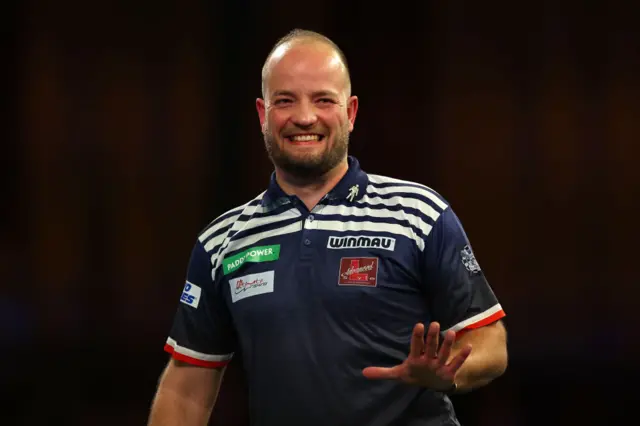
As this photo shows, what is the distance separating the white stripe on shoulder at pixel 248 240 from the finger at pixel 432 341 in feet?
1.66

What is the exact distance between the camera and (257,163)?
4.67 metres

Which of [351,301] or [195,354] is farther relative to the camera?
[195,354]

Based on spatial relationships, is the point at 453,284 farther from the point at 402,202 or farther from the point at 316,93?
the point at 316,93

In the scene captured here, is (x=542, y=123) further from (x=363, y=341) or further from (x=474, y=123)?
(x=363, y=341)

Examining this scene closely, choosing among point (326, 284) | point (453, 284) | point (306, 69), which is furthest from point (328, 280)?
point (306, 69)

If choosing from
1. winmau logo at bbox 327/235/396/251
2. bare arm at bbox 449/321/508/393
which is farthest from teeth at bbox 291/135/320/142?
bare arm at bbox 449/321/508/393

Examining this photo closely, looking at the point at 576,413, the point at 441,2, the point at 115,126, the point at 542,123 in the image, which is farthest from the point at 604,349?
the point at 115,126

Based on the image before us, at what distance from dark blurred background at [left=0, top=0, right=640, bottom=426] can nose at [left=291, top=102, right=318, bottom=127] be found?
237cm

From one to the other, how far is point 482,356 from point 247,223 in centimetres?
61

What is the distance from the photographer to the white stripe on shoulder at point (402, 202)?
196 centimetres

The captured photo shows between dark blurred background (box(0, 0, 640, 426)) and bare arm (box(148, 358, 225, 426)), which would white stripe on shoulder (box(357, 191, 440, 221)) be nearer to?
bare arm (box(148, 358, 225, 426))

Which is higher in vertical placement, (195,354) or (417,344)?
(417,344)

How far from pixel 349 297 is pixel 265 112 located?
1.64 ft

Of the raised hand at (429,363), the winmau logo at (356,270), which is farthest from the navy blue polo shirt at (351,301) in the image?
the raised hand at (429,363)
